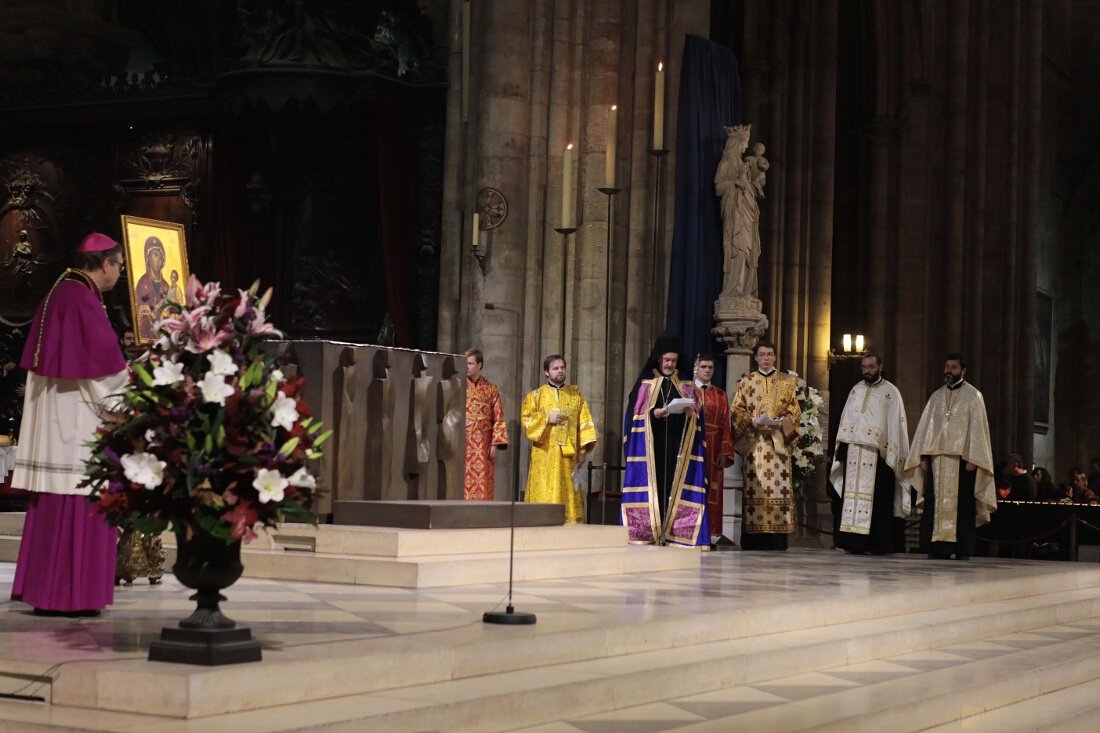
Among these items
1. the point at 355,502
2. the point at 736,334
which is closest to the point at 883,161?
the point at 736,334

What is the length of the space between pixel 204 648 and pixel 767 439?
916 centimetres

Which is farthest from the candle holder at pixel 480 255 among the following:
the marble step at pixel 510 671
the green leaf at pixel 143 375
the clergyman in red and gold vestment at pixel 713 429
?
the green leaf at pixel 143 375

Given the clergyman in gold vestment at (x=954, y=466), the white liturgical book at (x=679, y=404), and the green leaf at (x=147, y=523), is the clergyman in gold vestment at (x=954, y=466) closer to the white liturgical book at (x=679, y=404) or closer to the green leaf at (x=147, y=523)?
the white liturgical book at (x=679, y=404)

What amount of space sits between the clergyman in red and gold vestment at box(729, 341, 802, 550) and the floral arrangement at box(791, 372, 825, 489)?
2.12ft

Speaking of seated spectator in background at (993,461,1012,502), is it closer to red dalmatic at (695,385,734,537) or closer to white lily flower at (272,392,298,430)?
red dalmatic at (695,385,734,537)

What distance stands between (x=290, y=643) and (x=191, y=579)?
0.59 m

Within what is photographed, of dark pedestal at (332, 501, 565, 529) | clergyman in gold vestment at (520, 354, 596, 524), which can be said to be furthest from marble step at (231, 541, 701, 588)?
clergyman in gold vestment at (520, 354, 596, 524)

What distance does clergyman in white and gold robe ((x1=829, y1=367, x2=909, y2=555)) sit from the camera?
13.8m

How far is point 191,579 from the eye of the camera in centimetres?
546

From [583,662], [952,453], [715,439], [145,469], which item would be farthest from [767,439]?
[145,469]

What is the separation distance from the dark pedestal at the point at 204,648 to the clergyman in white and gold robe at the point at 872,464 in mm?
9173

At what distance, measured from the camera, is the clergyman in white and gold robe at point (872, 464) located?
13812mm

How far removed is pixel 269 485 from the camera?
17.3 ft

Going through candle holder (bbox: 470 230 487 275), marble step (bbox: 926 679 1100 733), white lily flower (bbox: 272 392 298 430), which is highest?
candle holder (bbox: 470 230 487 275)
